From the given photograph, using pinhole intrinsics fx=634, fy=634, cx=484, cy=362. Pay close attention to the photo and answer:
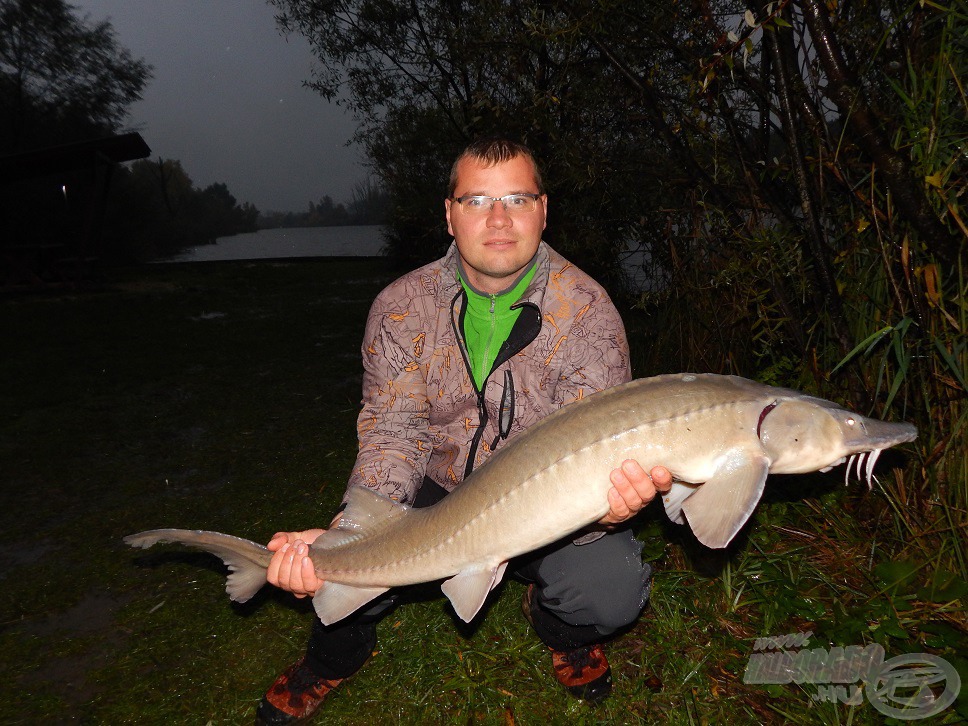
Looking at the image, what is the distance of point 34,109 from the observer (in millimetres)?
18609

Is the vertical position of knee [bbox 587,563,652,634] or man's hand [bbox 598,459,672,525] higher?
man's hand [bbox 598,459,672,525]

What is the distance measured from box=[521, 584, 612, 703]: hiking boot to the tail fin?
1078mm

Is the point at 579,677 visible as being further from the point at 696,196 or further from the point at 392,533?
the point at 696,196

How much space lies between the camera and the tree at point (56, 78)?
696 inches

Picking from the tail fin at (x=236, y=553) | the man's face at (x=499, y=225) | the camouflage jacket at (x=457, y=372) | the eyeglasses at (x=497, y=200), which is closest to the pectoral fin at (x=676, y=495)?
the camouflage jacket at (x=457, y=372)

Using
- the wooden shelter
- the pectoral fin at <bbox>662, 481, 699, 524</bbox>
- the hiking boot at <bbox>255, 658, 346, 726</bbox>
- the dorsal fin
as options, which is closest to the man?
the hiking boot at <bbox>255, 658, 346, 726</bbox>

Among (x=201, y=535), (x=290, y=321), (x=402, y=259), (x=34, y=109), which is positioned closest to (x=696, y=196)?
(x=201, y=535)

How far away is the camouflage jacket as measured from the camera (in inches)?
88.5

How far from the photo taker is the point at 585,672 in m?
2.21

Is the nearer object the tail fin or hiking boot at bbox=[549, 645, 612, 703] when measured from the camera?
the tail fin

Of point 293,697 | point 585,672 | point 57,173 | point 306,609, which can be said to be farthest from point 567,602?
point 57,173

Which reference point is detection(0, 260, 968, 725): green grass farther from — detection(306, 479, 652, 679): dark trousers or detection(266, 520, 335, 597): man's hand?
detection(266, 520, 335, 597): man's hand

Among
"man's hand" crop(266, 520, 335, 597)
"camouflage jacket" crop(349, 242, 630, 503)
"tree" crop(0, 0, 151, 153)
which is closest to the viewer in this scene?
"man's hand" crop(266, 520, 335, 597)

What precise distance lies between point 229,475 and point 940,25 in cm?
425
